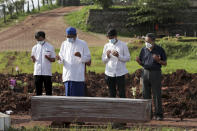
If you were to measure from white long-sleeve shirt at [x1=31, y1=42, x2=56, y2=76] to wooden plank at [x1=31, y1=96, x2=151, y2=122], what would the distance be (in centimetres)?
165

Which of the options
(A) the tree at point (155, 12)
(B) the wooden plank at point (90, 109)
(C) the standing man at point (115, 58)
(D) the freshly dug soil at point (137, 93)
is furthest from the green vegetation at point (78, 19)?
(B) the wooden plank at point (90, 109)

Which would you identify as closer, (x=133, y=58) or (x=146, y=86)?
(x=146, y=86)

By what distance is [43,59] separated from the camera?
10.8 m

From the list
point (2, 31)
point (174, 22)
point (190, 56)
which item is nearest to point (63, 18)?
point (2, 31)

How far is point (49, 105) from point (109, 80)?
1500mm

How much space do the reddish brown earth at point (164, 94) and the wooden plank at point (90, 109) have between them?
1.03m

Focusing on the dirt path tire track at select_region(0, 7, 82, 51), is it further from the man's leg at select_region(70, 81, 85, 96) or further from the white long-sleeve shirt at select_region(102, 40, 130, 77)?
the man's leg at select_region(70, 81, 85, 96)

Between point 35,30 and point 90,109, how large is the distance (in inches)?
1119

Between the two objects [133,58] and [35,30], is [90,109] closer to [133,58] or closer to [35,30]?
[133,58]

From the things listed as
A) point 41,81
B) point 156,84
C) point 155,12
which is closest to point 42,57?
→ point 41,81

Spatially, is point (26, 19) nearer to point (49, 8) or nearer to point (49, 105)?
point (49, 8)

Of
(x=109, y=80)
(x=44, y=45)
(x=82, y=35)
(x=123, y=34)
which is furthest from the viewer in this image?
(x=123, y=34)

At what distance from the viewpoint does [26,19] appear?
141 feet

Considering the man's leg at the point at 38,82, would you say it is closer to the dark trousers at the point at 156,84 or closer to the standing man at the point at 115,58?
the standing man at the point at 115,58
